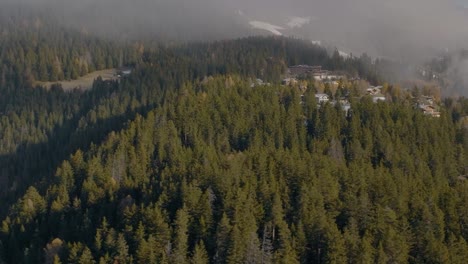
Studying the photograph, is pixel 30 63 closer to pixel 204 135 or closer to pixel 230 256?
pixel 204 135

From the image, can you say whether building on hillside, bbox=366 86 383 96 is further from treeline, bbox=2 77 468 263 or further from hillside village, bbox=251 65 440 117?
treeline, bbox=2 77 468 263

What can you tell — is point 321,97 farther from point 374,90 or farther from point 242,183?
point 242,183

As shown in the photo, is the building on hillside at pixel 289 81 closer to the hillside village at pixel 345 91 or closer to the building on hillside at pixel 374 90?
the hillside village at pixel 345 91

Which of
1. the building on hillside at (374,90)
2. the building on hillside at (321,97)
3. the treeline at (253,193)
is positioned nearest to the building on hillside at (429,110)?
the building on hillside at (374,90)

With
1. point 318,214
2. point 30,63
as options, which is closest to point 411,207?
point 318,214

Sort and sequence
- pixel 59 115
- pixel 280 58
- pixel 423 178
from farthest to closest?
pixel 280 58 → pixel 59 115 → pixel 423 178

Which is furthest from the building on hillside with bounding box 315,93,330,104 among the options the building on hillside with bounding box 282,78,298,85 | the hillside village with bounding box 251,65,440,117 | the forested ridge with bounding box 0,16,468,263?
the building on hillside with bounding box 282,78,298,85

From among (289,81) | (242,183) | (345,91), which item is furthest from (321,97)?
(242,183)
